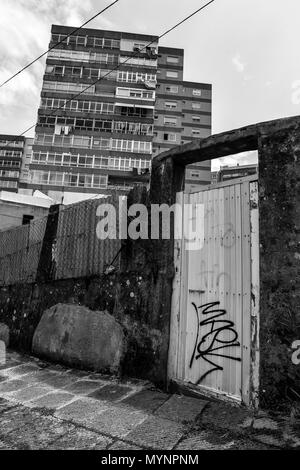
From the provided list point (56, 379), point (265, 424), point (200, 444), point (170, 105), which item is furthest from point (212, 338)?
point (170, 105)

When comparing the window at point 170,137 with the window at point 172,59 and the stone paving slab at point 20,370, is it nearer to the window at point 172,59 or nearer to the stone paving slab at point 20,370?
the window at point 172,59

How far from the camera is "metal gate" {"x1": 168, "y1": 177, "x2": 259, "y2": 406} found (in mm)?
3711

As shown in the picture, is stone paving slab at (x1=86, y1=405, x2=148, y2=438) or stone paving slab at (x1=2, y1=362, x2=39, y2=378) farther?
stone paving slab at (x1=2, y1=362, x2=39, y2=378)

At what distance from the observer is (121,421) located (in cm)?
331

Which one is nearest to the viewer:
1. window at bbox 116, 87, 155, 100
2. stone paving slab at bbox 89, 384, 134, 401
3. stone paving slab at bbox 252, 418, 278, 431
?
stone paving slab at bbox 252, 418, 278, 431

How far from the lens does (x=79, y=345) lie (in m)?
5.35

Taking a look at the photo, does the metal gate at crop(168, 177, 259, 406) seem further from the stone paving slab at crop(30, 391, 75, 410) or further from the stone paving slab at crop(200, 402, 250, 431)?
→ the stone paving slab at crop(30, 391, 75, 410)

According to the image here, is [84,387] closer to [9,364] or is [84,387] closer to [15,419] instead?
[15,419]

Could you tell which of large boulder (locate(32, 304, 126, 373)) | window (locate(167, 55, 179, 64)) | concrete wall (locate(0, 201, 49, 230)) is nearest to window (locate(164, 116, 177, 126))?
window (locate(167, 55, 179, 64))

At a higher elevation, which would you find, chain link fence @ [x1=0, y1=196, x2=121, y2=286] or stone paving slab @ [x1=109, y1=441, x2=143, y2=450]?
chain link fence @ [x1=0, y1=196, x2=121, y2=286]

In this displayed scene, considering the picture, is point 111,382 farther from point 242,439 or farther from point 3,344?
point 3,344

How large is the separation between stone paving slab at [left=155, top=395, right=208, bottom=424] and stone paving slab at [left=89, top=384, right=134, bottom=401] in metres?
0.61

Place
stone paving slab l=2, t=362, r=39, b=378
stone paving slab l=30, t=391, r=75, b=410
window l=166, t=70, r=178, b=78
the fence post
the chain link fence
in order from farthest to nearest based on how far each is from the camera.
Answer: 1. window l=166, t=70, r=178, b=78
2. the fence post
3. the chain link fence
4. stone paving slab l=2, t=362, r=39, b=378
5. stone paving slab l=30, t=391, r=75, b=410
